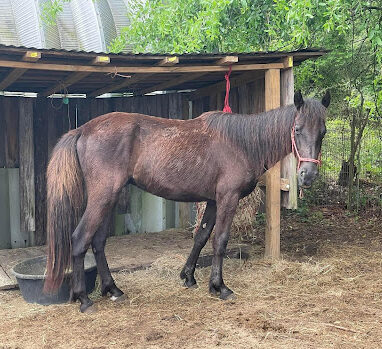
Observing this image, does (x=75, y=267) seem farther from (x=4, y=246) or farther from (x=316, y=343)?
(x=4, y=246)

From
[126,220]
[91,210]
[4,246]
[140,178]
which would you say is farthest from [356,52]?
[4,246]

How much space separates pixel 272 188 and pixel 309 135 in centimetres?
122

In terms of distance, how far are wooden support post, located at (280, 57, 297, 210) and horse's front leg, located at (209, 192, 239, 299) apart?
1105mm

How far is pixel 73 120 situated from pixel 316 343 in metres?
4.58

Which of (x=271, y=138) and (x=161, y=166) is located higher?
(x=271, y=138)

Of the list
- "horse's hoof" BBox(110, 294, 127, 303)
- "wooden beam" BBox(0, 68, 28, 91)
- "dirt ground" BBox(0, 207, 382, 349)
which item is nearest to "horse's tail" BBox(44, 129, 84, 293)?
"dirt ground" BBox(0, 207, 382, 349)

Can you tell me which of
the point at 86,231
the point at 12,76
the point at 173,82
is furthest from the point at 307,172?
the point at 12,76

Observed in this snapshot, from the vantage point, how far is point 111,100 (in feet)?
20.9

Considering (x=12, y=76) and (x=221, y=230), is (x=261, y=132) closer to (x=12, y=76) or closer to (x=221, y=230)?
(x=221, y=230)

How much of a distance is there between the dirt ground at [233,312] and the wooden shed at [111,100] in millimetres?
745

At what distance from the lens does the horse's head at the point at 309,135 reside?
3617 mm

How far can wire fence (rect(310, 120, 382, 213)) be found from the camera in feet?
26.7

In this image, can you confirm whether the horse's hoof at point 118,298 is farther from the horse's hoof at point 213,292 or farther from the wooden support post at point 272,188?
the wooden support post at point 272,188

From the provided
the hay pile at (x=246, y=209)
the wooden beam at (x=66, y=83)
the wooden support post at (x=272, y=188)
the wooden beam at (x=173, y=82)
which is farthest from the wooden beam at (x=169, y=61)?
the hay pile at (x=246, y=209)
